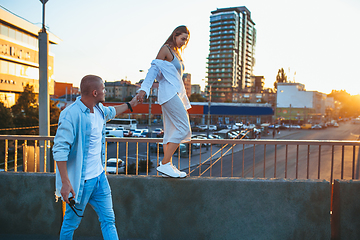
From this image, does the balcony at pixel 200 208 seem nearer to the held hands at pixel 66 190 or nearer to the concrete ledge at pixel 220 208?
the concrete ledge at pixel 220 208

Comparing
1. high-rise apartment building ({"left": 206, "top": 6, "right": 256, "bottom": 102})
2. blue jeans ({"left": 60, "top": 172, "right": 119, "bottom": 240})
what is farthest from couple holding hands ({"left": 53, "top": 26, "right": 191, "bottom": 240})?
high-rise apartment building ({"left": 206, "top": 6, "right": 256, "bottom": 102})

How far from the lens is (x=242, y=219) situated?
123 inches

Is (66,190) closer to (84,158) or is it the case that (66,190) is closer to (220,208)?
(84,158)

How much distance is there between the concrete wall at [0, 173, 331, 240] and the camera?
307 cm

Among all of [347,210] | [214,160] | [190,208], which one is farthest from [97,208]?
[214,160]

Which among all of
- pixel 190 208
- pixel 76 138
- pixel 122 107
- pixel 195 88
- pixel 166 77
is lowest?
pixel 190 208

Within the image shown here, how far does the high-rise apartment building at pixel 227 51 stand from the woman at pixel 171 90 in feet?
431

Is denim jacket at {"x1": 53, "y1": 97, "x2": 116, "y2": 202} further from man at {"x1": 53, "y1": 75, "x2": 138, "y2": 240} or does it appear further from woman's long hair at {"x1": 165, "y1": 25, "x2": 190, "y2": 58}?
woman's long hair at {"x1": 165, "y1": 25, "x2": 190, "y2": 58}

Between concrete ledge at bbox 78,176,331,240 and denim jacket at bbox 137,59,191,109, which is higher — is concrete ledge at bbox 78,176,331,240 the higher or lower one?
the lower one

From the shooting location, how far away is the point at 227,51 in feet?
460

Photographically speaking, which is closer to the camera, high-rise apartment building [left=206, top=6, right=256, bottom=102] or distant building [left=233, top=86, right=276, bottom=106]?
distant building [left=233, top=86, right=276, bottom=106]

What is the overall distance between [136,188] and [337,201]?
2238mm

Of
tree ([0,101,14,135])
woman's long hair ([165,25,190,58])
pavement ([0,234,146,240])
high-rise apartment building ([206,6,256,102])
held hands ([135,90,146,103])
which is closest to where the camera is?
held hands ([135,90,146,103])

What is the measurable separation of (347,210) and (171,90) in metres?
2.33
